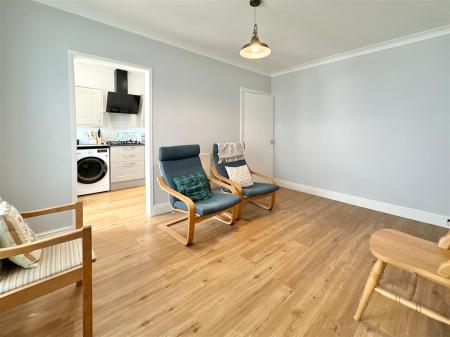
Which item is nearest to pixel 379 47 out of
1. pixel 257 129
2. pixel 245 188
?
pixel 257 129

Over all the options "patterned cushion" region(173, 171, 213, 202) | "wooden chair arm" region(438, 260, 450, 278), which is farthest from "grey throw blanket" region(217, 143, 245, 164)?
"wooden chair arm" region(438, 260, 450, 278)

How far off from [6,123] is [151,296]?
207 cm

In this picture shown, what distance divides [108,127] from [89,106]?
572mm

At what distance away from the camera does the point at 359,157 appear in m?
3.45

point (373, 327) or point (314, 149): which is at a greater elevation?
point (314, 149)

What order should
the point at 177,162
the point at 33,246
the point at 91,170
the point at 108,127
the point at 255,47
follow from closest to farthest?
1. the point at 33,246
2. the point at 255,47
3. the point at 177,162
4. the point at 91,170
5. the point at 108,127

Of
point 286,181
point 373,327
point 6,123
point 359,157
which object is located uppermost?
point 6,123

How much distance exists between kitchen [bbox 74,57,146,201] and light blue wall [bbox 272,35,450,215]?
10.8 ft

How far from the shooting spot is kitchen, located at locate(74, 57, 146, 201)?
13.1ft

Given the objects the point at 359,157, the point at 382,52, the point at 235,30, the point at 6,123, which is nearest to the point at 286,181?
the point at 359,157

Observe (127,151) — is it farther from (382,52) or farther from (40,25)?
(382,52)

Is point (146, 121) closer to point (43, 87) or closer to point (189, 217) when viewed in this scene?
point (43, 87)

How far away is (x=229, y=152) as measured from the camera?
3.41 metres

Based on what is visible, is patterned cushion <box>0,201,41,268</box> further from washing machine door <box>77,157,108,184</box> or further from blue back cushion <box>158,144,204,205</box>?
washing machine door <box>77,157,108,184</box>
